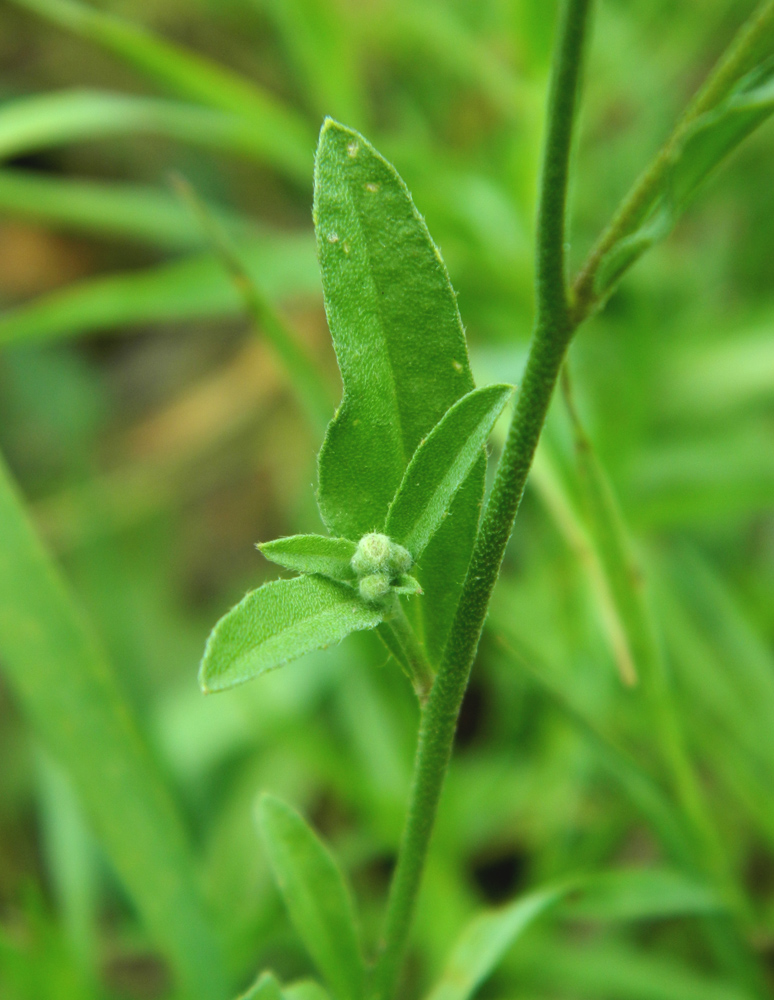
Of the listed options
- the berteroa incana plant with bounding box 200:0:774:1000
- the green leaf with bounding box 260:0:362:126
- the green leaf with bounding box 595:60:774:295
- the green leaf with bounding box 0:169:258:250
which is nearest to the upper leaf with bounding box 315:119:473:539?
the berteroa incana plant with bounding box 200:0:774:1000

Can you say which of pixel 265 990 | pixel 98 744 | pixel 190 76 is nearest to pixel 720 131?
pixel 265 990

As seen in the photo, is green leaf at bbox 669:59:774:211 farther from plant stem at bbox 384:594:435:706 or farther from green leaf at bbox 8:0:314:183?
green leaf at bbox 8:0:314:183

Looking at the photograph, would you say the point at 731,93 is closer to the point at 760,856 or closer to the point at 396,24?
the point at 760,856

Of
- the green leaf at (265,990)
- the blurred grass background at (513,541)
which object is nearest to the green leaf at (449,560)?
the green leaf at (265,990)

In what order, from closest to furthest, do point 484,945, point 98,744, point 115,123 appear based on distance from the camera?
1. point 484,945
2. point 98,744
3. point 115,123

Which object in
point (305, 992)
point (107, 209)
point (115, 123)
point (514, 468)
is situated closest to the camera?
point (514, 468)

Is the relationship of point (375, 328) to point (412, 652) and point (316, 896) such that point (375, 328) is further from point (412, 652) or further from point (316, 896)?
point (316, 896)

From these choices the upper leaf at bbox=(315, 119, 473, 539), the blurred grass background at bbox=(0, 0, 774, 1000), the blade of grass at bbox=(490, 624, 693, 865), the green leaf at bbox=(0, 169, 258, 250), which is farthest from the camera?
the green leaf at bbox=(0, 169, 258, 250)
